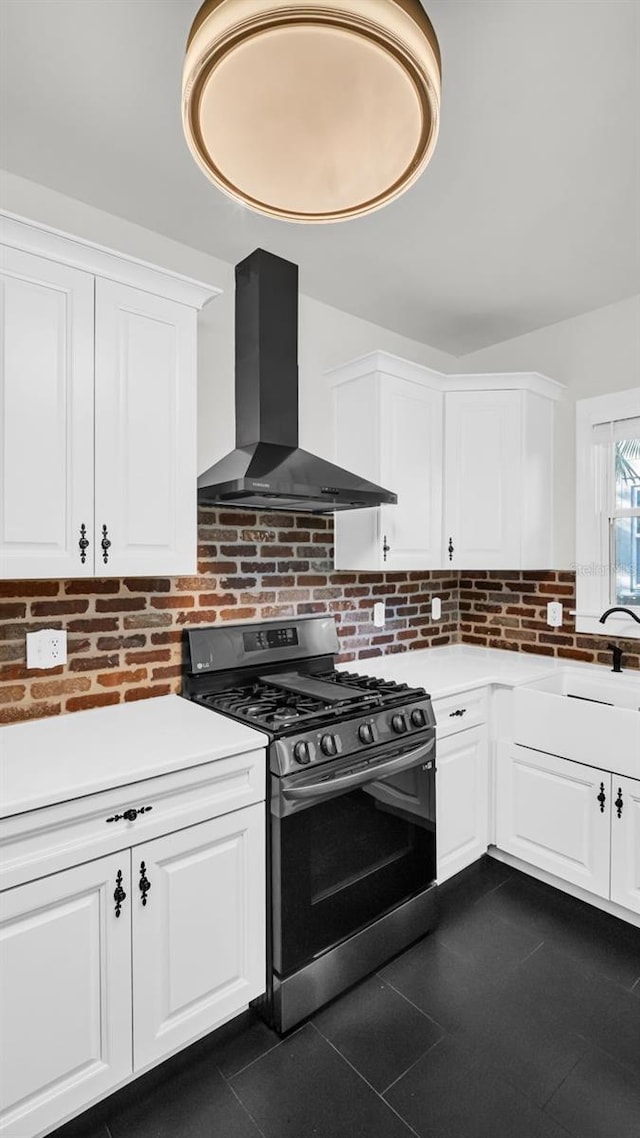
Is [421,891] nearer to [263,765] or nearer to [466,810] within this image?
[466,810]

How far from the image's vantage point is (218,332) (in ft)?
7.82

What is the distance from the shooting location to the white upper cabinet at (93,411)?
5.26ft

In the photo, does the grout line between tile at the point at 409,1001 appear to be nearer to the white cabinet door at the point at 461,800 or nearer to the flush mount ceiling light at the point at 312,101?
the white cabinet door at the point at 461,800

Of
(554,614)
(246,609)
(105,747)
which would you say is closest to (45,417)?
(105,747)

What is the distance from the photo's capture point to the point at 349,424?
277 cm

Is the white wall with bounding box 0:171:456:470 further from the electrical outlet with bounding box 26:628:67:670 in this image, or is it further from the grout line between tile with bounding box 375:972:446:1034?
the grout line between tile with bounding box 375:972:446:1034

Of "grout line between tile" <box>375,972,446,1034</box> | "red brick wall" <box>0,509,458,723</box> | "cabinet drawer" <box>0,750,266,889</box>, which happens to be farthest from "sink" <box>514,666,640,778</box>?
"cabinet drawer" <box>0,750,266,889</box>

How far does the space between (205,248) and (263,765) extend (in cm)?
203

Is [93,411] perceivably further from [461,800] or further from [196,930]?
[461,800]

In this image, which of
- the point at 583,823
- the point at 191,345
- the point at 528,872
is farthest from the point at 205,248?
the point at 528,872

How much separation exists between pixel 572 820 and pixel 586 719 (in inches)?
17.5

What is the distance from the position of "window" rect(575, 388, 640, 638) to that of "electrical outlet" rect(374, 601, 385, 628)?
103 cm

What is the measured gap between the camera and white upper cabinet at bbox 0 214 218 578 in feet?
5.26

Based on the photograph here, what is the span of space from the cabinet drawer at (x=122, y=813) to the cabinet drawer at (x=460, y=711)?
93 cm
